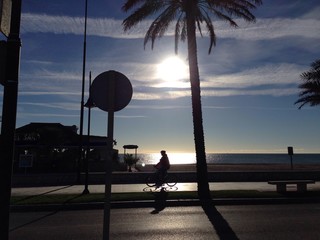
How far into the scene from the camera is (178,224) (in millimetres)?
9727

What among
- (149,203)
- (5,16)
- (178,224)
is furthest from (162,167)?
(5,16)

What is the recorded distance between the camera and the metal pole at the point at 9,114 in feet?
16.1

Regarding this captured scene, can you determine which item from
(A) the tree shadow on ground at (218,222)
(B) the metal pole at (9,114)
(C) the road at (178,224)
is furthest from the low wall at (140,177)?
(B) the metal pole at (9,114)

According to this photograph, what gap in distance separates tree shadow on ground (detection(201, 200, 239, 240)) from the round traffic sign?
4149 mm

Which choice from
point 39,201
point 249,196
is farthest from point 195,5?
point 39,201

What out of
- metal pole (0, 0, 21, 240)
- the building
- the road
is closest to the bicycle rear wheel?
the road

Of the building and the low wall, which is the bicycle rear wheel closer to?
the low wall

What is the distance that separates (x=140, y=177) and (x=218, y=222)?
1415cm

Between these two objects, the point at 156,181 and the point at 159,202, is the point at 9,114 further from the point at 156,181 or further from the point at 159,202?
the point at 156,181

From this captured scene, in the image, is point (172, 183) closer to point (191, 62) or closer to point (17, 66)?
point (191, 62)

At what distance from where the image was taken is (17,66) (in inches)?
209

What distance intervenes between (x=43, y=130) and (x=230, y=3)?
2352 cm

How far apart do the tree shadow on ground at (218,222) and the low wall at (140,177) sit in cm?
1060

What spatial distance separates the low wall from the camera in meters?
23.0
